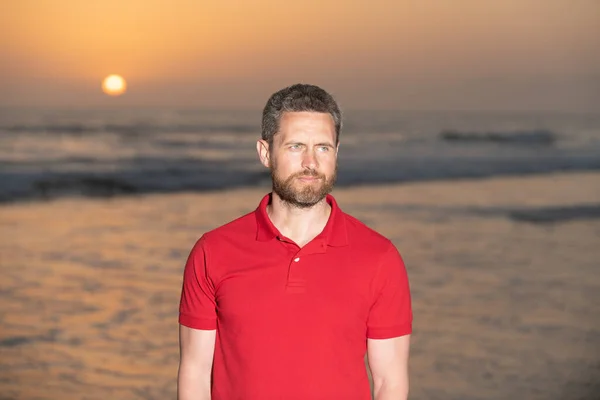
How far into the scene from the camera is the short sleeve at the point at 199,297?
223 cm

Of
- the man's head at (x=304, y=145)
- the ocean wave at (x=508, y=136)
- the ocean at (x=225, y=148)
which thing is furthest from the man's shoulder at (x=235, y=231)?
the ocean wave at (x=508, y=136)

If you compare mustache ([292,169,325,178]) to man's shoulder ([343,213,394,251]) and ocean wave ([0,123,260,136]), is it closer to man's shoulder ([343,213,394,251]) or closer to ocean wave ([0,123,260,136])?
man's shoulder ([343,213,394,251])

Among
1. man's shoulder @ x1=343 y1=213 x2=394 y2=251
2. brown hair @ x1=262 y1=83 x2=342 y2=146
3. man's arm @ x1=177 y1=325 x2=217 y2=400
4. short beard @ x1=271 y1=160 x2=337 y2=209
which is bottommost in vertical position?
man's arm @ x1=177 y1=325 x2=217 y2=400

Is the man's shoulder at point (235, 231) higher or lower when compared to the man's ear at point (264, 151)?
lower

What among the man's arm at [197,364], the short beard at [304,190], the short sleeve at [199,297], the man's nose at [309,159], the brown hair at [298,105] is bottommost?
the man's arm at [197,364]

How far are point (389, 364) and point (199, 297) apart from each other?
45 cm

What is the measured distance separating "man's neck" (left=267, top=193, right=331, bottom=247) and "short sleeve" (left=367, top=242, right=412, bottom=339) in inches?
7.0

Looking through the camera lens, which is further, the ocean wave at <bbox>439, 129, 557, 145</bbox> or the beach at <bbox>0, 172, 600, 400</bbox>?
the ocean wave at <bbox>439, 129, 557, 145</bbox>

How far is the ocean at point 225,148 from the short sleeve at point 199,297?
12.5 m

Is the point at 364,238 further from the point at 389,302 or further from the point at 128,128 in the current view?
the point at 128,128

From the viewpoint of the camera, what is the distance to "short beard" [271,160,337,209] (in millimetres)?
2197

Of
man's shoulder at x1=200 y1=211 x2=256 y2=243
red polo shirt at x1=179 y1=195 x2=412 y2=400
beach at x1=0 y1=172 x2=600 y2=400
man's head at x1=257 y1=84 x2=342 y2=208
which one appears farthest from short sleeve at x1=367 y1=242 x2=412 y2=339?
beach at x1=0 y1=172 x2=600 y2=400

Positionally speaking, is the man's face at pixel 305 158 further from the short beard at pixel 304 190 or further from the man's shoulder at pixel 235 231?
the man's shoulder at pixel 235 231

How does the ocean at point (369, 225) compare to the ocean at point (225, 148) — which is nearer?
the ocean at point (369, 225)
